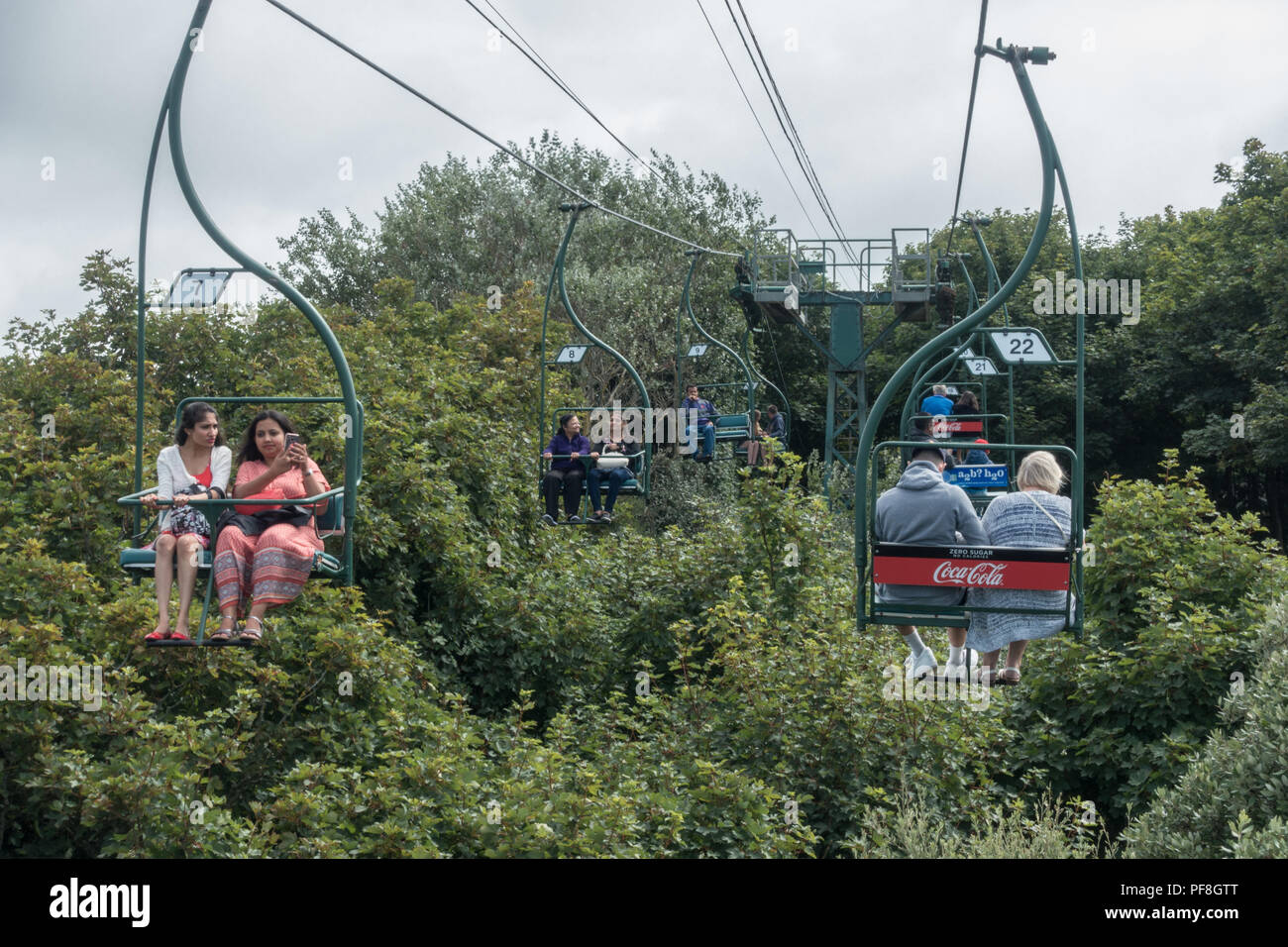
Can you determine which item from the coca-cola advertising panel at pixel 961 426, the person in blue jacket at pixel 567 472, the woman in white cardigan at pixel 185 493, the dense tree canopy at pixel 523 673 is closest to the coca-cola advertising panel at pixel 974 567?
the dense tree canopy at pixel 523 673

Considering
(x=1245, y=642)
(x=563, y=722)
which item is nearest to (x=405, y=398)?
(x=563, y=722)

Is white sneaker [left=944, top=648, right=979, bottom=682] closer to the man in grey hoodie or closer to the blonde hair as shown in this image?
the man in grey hoodie

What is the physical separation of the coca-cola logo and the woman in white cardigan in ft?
12.4

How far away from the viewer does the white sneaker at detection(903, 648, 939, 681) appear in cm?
804

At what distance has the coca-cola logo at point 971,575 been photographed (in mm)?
6949

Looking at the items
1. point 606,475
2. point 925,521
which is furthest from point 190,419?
point 606,475

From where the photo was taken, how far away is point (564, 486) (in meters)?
14.1

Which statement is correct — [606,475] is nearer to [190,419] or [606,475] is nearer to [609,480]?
[609,480]

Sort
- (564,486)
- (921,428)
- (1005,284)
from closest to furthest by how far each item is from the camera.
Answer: (1005,284) < (921,428) < (564,486)

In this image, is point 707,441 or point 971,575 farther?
point 707,441

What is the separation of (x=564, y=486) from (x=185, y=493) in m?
7.21

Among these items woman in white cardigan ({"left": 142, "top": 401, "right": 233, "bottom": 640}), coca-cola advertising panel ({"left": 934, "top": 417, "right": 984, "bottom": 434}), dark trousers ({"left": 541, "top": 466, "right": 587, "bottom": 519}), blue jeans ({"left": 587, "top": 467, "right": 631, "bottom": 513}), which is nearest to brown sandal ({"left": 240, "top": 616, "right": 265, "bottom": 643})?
woman in white cardigan ({"left": 142, "top": 401, "right": 233, "bottom": 640})

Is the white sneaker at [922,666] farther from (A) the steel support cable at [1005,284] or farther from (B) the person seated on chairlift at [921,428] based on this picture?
(B) the person seated on chairlift at [921,428]
